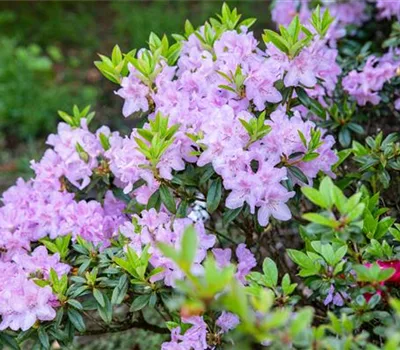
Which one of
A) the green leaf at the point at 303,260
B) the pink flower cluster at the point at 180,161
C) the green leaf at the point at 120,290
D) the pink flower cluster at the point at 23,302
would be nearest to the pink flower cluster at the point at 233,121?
the pink flower cluster at the point at 180,161

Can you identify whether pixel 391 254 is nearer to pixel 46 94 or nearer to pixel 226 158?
pixel 226 158

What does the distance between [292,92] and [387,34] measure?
4.28ft

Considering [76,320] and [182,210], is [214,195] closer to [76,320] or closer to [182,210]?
[182,210]

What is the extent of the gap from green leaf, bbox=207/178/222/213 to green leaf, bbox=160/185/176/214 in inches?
3.7

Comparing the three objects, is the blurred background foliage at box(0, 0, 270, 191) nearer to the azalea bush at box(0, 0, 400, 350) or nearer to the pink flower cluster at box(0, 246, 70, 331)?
the azalea bush at box(0, 0, 400, 350)

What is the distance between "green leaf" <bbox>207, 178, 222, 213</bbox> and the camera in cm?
189

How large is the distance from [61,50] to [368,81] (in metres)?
4.57

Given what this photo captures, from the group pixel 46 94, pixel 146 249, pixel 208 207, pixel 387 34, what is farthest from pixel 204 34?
pixel 46 94

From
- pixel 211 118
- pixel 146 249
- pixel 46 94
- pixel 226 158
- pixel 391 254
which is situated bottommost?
pixel 391 254

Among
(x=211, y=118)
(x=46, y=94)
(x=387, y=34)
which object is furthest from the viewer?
(x=46, y=94)

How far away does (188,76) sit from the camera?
6.74ft

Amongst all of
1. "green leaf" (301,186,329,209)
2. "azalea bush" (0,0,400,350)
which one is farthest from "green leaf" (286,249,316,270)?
"green leaf" (301,186,329,209)

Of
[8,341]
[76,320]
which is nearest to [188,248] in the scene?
[76,320]

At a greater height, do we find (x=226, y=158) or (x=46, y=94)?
(x=46, y=94)
